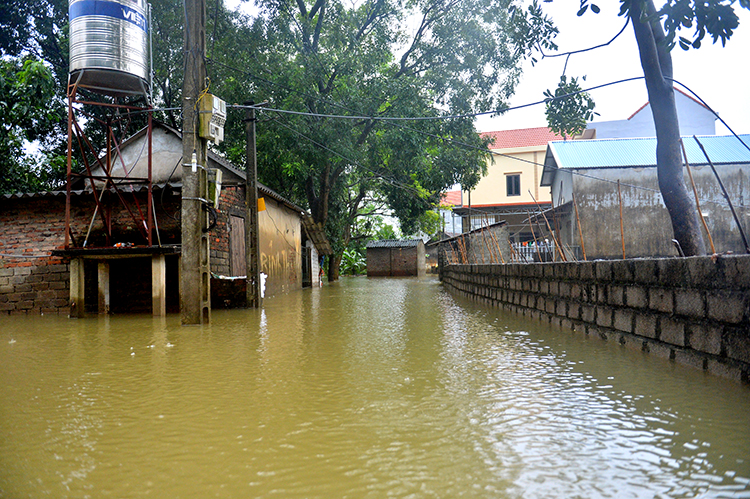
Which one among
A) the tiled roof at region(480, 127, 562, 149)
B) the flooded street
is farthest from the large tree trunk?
the tiled roof at region(480, 127, 562, 149)

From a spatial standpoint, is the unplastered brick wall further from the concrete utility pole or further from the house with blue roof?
the house with blue roof

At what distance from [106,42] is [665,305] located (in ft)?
30.3

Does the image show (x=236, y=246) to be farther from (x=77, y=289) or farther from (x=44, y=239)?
(x=77, y=289)

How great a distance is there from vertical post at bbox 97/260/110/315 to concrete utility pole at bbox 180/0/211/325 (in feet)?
9.34

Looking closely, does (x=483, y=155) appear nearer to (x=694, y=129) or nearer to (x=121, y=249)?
(x=694, y=129)

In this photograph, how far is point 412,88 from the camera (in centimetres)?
1784

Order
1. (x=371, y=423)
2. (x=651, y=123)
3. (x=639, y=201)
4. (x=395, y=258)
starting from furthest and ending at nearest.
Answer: (x=395, y=258), (x=651, y=123), (x=639, y=201), (x=371, y=423)

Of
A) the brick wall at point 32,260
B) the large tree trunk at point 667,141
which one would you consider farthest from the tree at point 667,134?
the brick wall at point 32,260

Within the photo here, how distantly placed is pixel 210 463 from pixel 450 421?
4.17 feet

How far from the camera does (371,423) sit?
2.97 m

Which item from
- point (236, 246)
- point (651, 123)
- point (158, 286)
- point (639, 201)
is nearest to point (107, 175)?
point (158, 286)

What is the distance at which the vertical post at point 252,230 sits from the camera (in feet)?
36.4

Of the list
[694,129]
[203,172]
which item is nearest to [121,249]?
[203,172]

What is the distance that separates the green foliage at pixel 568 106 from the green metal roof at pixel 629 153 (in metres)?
7.39
